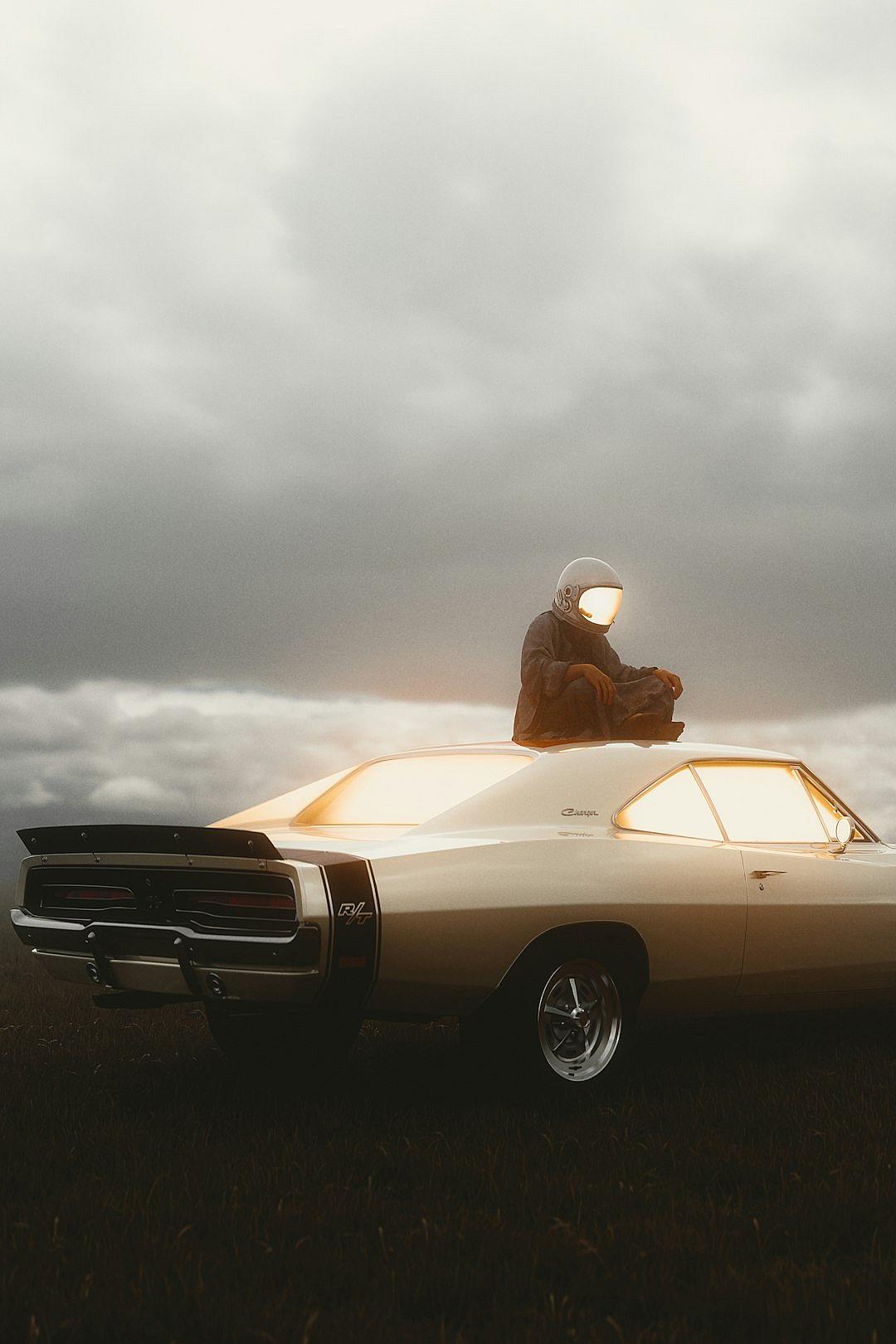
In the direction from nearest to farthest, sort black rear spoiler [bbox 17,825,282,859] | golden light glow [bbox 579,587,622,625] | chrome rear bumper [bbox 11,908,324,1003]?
chrome rear bumper [bbox 11,908,324,1003] → black rear spoiler [bbox 17,825,282,859] → golden light glow [bbox 579,587,622,625]

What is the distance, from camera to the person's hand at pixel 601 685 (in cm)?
748

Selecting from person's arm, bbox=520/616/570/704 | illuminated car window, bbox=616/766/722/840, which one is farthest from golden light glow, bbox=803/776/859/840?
person's arm, bbox=520/616/570/704

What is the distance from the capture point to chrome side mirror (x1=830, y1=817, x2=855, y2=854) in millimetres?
6211

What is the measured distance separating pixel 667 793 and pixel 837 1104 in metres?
1.44

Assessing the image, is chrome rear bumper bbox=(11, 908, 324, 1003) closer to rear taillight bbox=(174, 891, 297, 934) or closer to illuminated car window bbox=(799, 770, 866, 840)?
rear taillight bbox=(174, 891, 297, 934)

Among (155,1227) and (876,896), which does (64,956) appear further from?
(876,896)

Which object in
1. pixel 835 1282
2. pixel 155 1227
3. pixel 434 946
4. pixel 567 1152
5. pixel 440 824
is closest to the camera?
pixel 835 1282

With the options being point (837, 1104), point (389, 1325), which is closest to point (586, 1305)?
point (389, 1325)

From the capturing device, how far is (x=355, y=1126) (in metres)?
4.74

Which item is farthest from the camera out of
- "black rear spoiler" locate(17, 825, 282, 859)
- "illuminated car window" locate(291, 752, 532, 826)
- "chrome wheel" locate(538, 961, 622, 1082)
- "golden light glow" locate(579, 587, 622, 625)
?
"golden light glow" locate(579, 587, 622, 625)

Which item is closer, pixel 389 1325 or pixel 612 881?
pixel 389 1325

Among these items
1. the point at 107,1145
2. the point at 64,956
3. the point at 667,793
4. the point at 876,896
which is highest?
the point at 667,793

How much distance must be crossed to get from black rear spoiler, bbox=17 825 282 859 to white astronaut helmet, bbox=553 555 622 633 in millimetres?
3509

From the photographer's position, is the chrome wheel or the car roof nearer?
the chrome wheel
